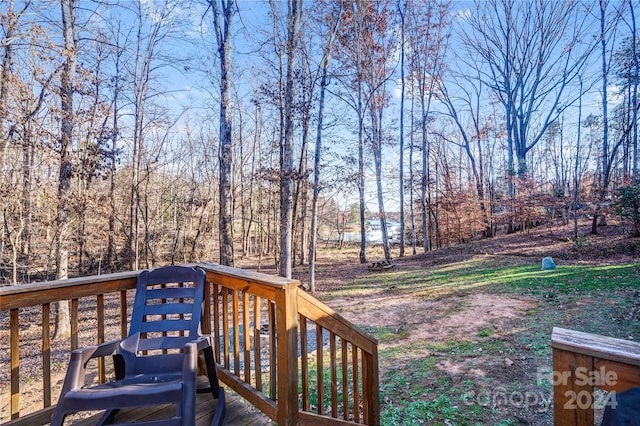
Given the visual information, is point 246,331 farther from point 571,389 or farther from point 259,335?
point 571,389

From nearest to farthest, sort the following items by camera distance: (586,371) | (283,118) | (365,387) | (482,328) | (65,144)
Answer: (586,371)
(365,387)
(482,328)
(65,144)
(283,118)

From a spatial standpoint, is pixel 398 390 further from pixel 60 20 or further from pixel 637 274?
pixel 60 20

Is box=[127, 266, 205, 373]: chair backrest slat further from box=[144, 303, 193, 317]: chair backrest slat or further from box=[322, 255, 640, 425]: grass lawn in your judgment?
box=[322, 255, 640, 425]: grass lawn

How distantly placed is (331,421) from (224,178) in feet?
15.4

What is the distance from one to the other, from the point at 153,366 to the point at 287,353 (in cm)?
95

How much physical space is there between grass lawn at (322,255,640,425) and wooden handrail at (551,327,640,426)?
0.81 m

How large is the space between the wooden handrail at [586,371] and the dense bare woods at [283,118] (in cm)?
522

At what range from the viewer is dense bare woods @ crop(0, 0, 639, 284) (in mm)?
5492

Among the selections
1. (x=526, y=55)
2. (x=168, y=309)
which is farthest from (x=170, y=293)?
(x=526, y=55)

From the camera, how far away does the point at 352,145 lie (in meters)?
12.2

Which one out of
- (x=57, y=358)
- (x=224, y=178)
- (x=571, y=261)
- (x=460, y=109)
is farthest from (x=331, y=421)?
(x=460, y=109)

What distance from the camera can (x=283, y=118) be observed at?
335 inches

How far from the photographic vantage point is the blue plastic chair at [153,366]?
140cm

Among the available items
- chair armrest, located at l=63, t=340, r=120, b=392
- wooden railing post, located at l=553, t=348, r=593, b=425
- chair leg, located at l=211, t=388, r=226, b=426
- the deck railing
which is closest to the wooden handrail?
wooden railing post, located at l=553, t=348, r=593, b=425
